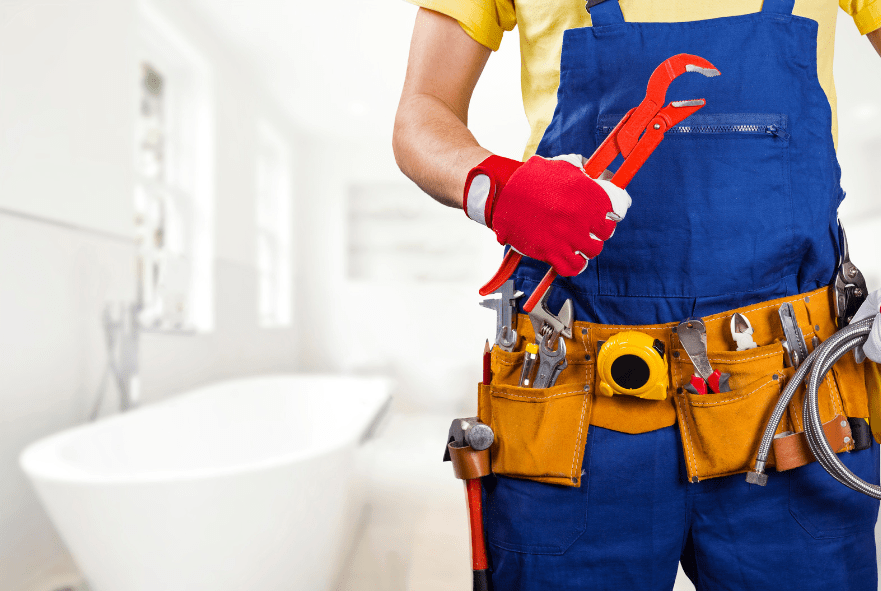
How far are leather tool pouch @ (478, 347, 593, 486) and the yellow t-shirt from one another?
27 cm

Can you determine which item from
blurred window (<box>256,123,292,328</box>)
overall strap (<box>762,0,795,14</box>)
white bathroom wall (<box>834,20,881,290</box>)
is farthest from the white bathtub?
white bathroom wall (<box>834,20,881,290</box>)

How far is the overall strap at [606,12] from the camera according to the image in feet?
1.74

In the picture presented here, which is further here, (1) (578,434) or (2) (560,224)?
(1) (578,434)

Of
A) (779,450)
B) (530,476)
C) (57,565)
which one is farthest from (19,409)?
(779,450)

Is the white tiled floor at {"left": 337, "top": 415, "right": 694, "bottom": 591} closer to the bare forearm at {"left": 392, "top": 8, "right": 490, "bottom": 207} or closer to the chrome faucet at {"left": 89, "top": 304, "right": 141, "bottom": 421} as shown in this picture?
the chrome faucet at {"left": 89, "top": 304, "right": 141, "bottom": 421}

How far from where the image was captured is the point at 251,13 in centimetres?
290

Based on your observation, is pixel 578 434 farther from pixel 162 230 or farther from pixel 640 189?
pixel 162 230

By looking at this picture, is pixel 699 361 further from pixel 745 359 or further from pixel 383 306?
pixel 383 306

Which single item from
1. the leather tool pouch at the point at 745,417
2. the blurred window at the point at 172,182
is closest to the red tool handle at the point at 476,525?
the leather tool pouch at the point at 745,417

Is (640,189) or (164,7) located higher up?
(164,7)

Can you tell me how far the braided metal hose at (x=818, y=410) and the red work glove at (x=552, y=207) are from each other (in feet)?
0.81

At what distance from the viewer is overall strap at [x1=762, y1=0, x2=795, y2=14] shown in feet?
1.69

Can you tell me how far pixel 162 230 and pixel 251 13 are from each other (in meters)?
1.33

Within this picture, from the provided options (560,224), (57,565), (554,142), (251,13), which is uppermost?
(251,13)
